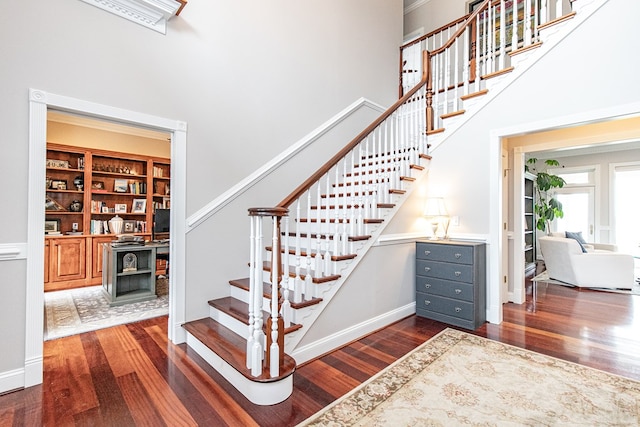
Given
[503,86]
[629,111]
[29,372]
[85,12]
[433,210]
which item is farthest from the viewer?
[433,210]

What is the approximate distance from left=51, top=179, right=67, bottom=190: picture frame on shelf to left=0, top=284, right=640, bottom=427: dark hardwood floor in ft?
9.78

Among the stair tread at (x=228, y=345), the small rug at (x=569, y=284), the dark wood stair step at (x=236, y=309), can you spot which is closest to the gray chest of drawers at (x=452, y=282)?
the dark wood stair step at (x=236, y=309)

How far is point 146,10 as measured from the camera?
2.43 metres

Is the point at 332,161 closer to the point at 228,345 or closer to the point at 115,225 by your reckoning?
the point at 228,345

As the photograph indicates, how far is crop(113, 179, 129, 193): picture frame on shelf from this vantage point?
5156mm

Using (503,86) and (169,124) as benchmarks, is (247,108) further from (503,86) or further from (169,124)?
(503,86)

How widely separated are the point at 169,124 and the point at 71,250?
337 cm

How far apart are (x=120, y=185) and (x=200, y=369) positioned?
14.1ft

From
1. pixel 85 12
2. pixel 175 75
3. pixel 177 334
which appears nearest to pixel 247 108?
pixel 175 75

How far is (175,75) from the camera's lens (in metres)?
2.68

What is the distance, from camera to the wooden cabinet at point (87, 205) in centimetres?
445

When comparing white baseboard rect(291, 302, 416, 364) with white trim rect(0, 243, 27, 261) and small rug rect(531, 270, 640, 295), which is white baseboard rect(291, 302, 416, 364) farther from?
small rug rect(531, 270, 640, 295)

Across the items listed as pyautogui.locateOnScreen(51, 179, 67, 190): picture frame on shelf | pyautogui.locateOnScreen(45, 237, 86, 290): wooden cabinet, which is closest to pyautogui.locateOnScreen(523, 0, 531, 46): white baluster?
pyautogui.locateOnScreen(45, 237, 86, 290): wooden cabinet

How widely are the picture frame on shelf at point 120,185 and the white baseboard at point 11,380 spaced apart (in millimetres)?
3781
